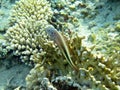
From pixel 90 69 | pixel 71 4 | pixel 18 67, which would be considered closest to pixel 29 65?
pixel 18 67

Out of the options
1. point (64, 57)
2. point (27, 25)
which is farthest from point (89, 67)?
point (27, 25)

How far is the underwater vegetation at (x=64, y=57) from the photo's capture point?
303cm

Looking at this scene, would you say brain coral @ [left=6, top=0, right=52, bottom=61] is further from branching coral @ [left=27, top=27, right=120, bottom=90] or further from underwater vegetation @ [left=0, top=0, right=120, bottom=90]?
branching coral @ [left=27, top=27, right=120, bottom=90]

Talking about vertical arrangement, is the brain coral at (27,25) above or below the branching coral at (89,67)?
above

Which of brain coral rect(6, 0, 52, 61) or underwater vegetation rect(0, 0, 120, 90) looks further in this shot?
brain coral rect(6, 0, 52, 61)

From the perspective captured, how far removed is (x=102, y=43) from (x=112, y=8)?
92 cm

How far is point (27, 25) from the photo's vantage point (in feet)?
14.0

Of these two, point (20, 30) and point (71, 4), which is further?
point (71, 4)

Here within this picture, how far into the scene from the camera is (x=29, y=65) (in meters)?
3.86

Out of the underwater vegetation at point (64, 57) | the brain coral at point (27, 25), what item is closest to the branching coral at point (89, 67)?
the underwater vegetation at point (64, 57)

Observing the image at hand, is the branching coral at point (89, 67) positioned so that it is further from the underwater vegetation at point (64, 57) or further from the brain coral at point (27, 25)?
the brain coral at point (27, 25)

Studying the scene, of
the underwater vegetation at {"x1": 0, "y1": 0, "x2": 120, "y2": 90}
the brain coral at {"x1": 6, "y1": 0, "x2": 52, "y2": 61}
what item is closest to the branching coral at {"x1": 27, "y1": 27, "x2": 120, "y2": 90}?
the underwater vegetation at {"x1": 0, "y1": 0, "x2": 120, "y2": 90}

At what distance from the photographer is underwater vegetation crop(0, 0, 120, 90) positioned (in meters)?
3.03

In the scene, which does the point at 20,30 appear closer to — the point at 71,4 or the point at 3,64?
the point at 3,64
